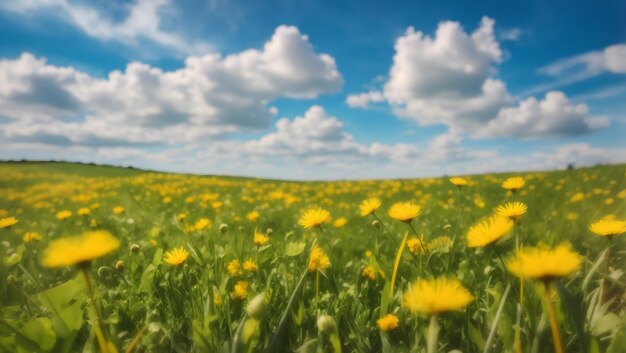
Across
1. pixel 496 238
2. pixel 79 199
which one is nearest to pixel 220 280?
pixel 496 238

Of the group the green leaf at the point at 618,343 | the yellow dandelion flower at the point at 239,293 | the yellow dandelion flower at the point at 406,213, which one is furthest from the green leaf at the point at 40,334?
the green leaf at the point at 618,343

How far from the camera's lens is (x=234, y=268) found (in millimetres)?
1931

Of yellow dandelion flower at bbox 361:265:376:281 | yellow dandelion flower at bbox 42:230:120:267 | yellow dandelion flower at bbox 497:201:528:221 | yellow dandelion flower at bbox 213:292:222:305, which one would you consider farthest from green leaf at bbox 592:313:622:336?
yellow dandelion flower at bbox 42:230:120:267

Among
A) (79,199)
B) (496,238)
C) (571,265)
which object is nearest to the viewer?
(571,265)

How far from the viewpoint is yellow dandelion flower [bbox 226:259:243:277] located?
6.20 feet

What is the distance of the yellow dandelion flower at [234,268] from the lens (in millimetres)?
1889

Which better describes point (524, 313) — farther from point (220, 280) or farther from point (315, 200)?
point (315, 200)

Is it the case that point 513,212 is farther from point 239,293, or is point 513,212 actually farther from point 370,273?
point 239,293

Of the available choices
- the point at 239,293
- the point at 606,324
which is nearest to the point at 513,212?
the point at 606,324

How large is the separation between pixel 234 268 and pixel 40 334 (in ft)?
2.94

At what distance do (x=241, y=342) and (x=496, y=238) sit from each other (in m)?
0.78

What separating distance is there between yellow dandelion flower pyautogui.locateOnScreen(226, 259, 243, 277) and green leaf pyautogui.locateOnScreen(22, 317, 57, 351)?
829 millimetres

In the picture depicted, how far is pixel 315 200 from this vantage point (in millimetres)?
7234

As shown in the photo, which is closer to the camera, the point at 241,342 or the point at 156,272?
the point at 241,342
